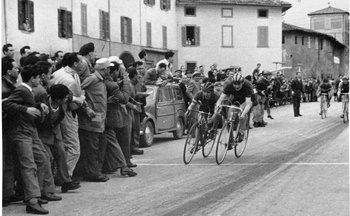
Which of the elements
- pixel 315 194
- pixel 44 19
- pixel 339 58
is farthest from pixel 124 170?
pixel 339 58

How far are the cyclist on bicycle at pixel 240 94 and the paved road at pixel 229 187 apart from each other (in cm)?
83

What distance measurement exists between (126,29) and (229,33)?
1431cm

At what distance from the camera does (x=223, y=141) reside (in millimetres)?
11633

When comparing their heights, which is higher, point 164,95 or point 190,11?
point 190,11

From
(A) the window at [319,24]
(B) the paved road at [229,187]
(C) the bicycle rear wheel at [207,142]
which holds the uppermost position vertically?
(A) the window at [319,24]

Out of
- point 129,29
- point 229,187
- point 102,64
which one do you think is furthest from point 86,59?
point 129,29

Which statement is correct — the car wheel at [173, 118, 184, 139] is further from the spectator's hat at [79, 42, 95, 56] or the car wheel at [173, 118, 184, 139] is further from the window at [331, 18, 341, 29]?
the window at [331, 18, 341, 29]

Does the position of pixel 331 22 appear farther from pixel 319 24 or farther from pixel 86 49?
pixel 86 49

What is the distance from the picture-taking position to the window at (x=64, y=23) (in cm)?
2952

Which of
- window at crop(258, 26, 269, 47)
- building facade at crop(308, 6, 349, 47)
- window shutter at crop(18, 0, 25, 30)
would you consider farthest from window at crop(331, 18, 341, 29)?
window shutter at crop(18, 0, 25, 30)

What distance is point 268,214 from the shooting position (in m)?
7.00

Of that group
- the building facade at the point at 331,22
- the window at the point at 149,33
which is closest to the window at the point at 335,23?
the building facade at the point at 331,22

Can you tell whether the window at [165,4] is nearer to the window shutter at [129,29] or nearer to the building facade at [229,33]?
the building facade at [229,33]

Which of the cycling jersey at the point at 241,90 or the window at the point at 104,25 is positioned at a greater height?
the window at the point at 104,25
